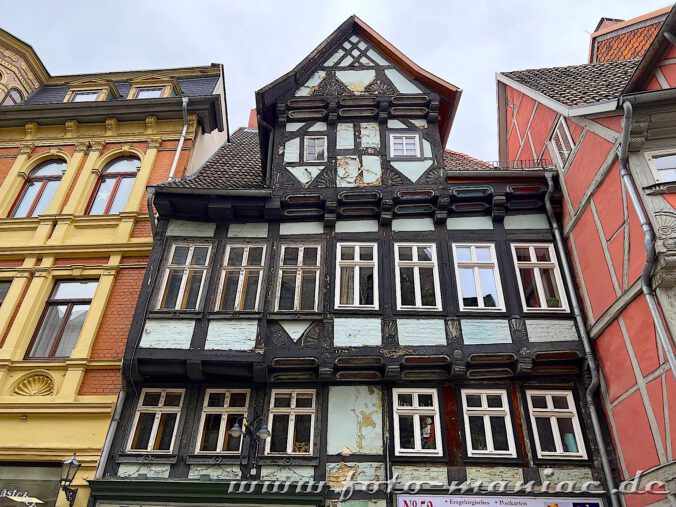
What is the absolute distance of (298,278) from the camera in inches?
410

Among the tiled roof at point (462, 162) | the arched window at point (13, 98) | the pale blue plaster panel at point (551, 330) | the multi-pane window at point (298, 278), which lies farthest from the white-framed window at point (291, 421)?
the arched window at point (13, 98)

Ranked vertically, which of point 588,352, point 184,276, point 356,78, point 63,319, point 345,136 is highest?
point 356,78

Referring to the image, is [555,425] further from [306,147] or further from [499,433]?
[306,147]

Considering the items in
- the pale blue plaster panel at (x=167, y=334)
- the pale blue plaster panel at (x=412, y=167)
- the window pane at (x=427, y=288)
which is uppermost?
Answer: the pale blue plaster panel at (x=412, y=167)

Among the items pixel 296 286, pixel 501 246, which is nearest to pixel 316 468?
pixel 296 286

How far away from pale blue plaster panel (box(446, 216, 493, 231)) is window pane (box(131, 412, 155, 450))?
7.08 m

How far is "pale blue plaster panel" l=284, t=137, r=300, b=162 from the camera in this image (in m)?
12.1

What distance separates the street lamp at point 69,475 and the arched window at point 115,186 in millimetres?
5894

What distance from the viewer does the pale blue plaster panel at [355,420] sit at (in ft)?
29.0

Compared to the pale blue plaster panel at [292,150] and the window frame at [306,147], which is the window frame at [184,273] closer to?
the pale blue plaster panel at [292,150]

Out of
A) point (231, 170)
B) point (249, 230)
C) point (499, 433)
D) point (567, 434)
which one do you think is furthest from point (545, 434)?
point (231, 170)

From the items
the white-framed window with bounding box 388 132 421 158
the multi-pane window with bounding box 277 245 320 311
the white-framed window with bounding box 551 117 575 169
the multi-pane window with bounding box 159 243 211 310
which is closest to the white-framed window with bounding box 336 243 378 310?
the multi-pane window with bounding box 277 245 320 311

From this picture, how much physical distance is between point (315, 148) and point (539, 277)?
19.4 ft

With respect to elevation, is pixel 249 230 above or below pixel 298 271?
above
